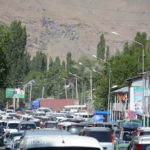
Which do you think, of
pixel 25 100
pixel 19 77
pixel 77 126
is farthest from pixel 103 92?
pixel 25 100

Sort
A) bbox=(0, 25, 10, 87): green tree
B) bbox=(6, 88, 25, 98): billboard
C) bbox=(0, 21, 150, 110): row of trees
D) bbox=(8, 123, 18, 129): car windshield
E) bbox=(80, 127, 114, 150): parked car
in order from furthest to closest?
bbox=(6, 88, 25, 98): billboard < bbox=(0, 21, 150, 110): row of trees < bbox=(0, 25, 10, 87): green tree < bbox=(8, 123, 18, 129): car windshield < bbox=(80, 127, 114, 150): parked car

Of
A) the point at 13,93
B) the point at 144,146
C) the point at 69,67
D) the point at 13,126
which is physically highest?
the point at 69,67

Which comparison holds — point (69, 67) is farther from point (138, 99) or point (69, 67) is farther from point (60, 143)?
point (60, 143)

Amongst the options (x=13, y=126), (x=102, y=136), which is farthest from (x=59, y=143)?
(x=13, y=126)

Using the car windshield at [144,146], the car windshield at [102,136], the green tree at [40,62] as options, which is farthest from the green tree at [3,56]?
the green tree at [40,62]

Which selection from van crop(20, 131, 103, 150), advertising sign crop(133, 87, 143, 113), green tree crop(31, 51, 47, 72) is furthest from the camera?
green tree crop(31, 51, 47, 72)

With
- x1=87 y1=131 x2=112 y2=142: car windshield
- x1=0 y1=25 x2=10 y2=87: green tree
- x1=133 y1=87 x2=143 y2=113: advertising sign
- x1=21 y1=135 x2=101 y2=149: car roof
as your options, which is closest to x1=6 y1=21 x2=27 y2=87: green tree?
x1=0 y1=25 x2=10 y2=87: green tree

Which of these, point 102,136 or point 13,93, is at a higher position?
point 13,93

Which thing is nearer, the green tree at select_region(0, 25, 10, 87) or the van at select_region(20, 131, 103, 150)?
the van at select_region(20, 131, 103, 150)

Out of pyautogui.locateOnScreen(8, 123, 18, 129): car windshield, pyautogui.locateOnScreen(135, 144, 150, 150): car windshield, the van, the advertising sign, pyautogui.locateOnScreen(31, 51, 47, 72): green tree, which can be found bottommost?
pyautogui.locateOnScreen(135, 144, 150, 150): car windshield

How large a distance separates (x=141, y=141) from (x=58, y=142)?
3.23 m

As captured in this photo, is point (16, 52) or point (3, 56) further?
point (16, 52)

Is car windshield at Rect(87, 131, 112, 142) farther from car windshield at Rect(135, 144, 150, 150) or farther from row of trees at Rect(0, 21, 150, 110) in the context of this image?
row of trees at Rect(0, 21, 150, 110)

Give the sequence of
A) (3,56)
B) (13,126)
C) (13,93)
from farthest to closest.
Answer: (13,93) < (3,56) < (13,126)
